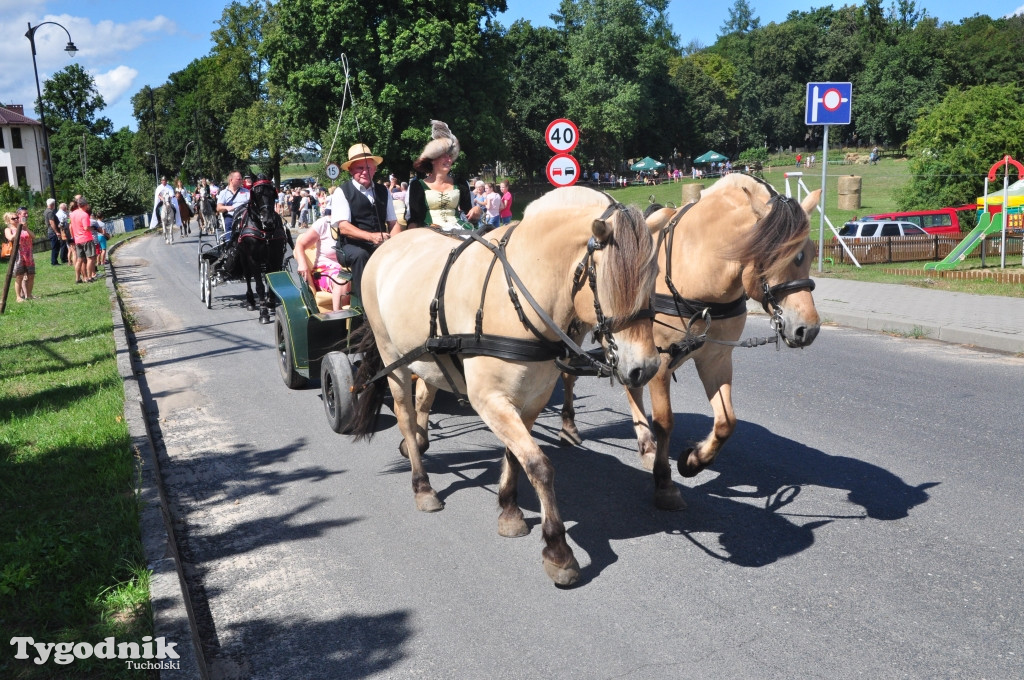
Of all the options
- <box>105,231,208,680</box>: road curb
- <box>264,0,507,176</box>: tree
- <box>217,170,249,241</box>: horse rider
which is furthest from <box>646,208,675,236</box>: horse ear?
<box>264,0,507,176</box>: tree

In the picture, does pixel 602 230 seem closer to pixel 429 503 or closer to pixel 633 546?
pixel 633 546

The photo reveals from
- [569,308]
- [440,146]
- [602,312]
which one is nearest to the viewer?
[602,312]

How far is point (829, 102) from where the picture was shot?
17.4 meters

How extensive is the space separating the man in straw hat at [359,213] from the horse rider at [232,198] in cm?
843

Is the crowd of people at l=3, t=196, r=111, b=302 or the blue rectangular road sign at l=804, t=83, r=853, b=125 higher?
the blue rectangular road sign at l=804, t=83, r=853, b=125

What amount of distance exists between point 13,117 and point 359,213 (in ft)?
290

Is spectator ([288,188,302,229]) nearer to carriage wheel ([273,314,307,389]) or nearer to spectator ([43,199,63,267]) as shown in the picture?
spectator ([43,199,63,267])

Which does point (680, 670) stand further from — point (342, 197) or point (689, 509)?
point (342, 197)

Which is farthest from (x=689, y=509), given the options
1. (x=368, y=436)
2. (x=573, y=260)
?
(x=368, y=436)

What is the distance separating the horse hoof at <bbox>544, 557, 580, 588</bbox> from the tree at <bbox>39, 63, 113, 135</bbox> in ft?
348

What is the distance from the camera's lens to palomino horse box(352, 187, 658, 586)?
3.99 meters

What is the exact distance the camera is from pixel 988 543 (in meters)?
4.68

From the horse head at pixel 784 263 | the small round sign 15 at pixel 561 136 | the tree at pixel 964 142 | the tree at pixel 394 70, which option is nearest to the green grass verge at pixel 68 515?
the horse head at pixel 784 263

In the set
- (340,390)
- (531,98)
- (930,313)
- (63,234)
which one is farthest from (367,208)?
(531,98)
